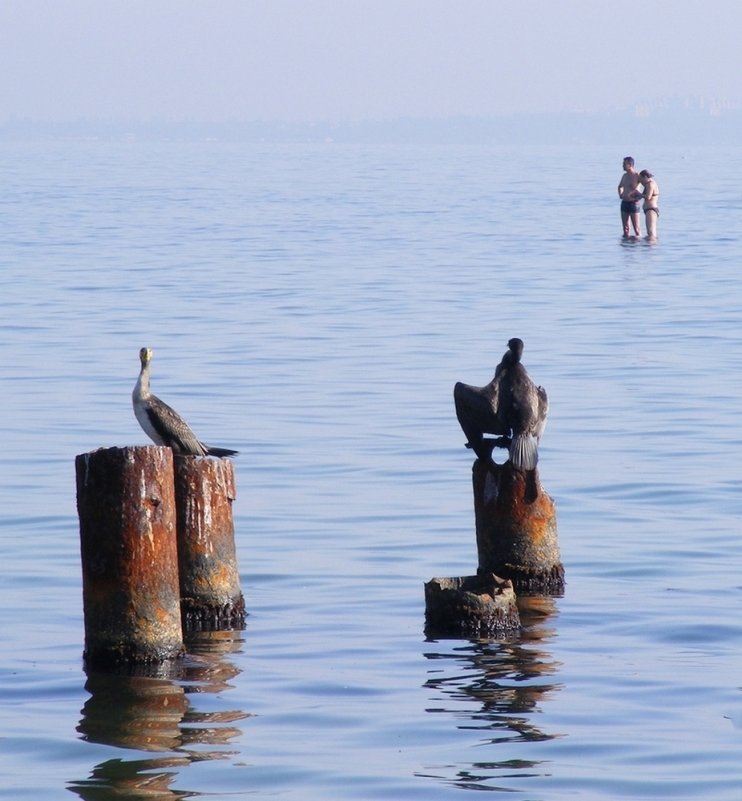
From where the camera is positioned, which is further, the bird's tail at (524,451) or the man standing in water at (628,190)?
the man standing in water at (628,190)

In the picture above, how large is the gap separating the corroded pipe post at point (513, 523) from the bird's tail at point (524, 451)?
7cm

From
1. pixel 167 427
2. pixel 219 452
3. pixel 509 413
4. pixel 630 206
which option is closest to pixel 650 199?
pixel 630 206

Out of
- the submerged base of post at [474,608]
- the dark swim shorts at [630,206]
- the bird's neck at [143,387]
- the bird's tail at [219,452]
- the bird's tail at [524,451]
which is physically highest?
the dark swim shorts at [630,206]

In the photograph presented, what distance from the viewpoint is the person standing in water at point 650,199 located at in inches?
1555

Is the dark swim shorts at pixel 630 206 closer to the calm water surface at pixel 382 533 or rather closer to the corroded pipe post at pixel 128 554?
the calm water surface at pixel 382 533

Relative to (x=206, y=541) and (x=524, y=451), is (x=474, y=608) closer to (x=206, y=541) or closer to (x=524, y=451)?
(x=524, y=451)

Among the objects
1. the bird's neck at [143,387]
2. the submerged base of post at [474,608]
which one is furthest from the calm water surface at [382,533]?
the bird's neck at [143,387]

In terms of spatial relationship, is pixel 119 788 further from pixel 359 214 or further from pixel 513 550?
pixel 359 214

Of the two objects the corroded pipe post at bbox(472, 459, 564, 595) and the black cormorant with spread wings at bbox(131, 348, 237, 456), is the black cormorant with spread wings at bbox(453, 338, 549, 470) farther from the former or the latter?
the black cormorant with spread wings at bbox(131, 348, 237, 456)

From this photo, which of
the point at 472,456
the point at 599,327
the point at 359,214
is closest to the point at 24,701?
Answer: the point at 472,456

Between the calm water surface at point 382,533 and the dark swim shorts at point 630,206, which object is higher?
the dark swim shorts at point 630,206

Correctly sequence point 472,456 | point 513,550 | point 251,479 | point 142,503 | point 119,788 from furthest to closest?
point 472,456, point 251,479, point 513,550, point 142,503, point 119,788

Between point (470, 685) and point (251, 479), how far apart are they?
19.7ft

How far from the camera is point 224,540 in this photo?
33.9 feet
